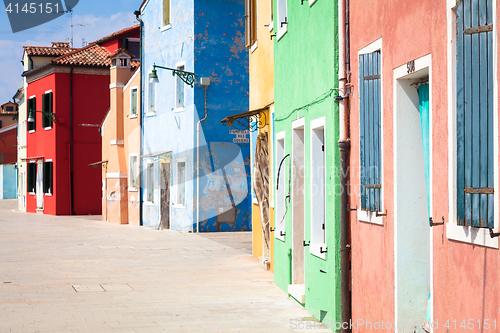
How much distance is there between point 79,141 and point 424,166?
3152cm

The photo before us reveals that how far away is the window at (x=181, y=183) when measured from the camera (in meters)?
24.0

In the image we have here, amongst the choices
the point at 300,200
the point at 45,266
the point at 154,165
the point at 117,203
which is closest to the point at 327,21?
the point at 300,200

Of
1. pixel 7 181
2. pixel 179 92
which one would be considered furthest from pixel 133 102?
pixel 7 181

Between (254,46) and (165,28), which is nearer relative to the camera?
(254,46)

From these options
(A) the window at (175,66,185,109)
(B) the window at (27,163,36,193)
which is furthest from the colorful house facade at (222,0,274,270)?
(B) the window at (27,163,36,193)

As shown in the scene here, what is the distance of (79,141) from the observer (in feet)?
118

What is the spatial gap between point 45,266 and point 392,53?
1031 centimetres

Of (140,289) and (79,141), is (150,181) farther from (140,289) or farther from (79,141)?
(140,289)

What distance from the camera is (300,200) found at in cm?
1024

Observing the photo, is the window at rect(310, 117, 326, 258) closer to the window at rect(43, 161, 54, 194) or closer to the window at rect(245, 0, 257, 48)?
the window at rect(245, 0, 257, 48)

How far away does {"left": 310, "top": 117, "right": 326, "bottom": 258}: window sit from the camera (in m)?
8.76

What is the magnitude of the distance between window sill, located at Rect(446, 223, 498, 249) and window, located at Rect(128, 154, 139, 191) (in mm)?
23698

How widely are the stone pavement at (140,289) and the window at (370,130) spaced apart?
213 centimetres

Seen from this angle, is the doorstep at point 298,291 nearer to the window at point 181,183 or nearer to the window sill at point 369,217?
the window sill at point 369,217
